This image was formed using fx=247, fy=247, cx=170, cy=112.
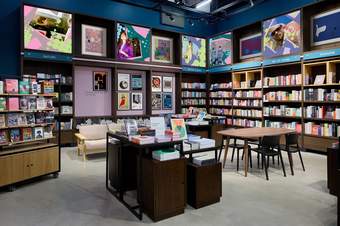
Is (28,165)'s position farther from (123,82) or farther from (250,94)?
(250,94)

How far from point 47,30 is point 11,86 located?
148 inches

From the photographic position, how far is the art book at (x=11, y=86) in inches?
160

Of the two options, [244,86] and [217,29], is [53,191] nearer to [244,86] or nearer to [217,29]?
[244,86]

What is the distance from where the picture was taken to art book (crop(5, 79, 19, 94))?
4.07 metres

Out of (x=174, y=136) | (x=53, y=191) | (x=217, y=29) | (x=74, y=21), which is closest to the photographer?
(x=174, y=136)

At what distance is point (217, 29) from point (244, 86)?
3.93 m

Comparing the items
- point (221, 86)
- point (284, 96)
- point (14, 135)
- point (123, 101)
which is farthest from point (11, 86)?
point (221, 86)

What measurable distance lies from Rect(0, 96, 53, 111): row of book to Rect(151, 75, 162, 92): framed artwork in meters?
5.30

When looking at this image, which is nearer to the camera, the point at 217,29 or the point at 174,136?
the point at 174,136

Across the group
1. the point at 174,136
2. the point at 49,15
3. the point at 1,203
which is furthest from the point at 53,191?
the point at 49,15

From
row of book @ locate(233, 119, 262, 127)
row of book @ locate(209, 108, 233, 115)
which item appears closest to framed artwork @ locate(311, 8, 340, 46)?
row of book @ locate(233, 119, 262, 127)

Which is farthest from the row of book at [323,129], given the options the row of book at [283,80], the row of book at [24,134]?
the row of book at [24,134]

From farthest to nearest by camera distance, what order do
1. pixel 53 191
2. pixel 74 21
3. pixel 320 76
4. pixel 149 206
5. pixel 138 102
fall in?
pixel 138 102, pixel 74 21, pixel 320 76, pixel 53 191, pixel 149 206

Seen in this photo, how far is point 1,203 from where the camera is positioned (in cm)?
348
